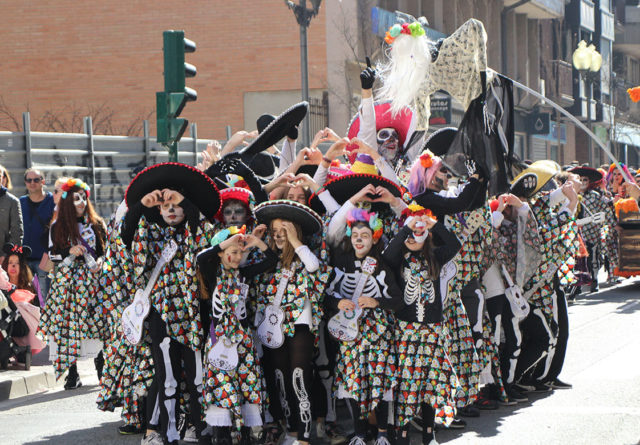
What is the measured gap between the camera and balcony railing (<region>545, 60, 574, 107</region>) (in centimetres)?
3956

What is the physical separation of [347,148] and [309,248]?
1.32m

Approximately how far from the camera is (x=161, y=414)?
6480 millimetres

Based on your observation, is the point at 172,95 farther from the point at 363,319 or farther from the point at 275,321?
the point at 363,319

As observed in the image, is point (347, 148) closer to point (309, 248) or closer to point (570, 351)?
point (309, 248)

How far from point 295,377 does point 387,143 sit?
7.66 feet

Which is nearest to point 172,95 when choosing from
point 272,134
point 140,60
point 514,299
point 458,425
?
point 272,134

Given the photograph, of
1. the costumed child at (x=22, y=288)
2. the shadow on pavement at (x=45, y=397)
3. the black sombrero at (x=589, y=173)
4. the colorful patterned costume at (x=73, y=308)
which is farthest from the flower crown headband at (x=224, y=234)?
the black sombrero at (x=589, y=173)

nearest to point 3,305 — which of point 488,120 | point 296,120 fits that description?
point 296,120

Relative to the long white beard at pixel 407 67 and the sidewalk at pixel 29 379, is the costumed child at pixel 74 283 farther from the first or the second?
the long white beard at pixel 407 67

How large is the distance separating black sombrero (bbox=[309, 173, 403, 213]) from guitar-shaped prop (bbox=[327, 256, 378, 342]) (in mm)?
560

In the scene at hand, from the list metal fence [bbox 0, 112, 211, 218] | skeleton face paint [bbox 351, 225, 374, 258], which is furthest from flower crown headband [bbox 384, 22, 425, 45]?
metal fence [bbox 0, 112, 211, 218]

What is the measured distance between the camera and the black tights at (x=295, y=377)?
6453mm

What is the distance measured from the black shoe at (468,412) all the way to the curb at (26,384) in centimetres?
392

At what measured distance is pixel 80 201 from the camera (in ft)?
29.1
